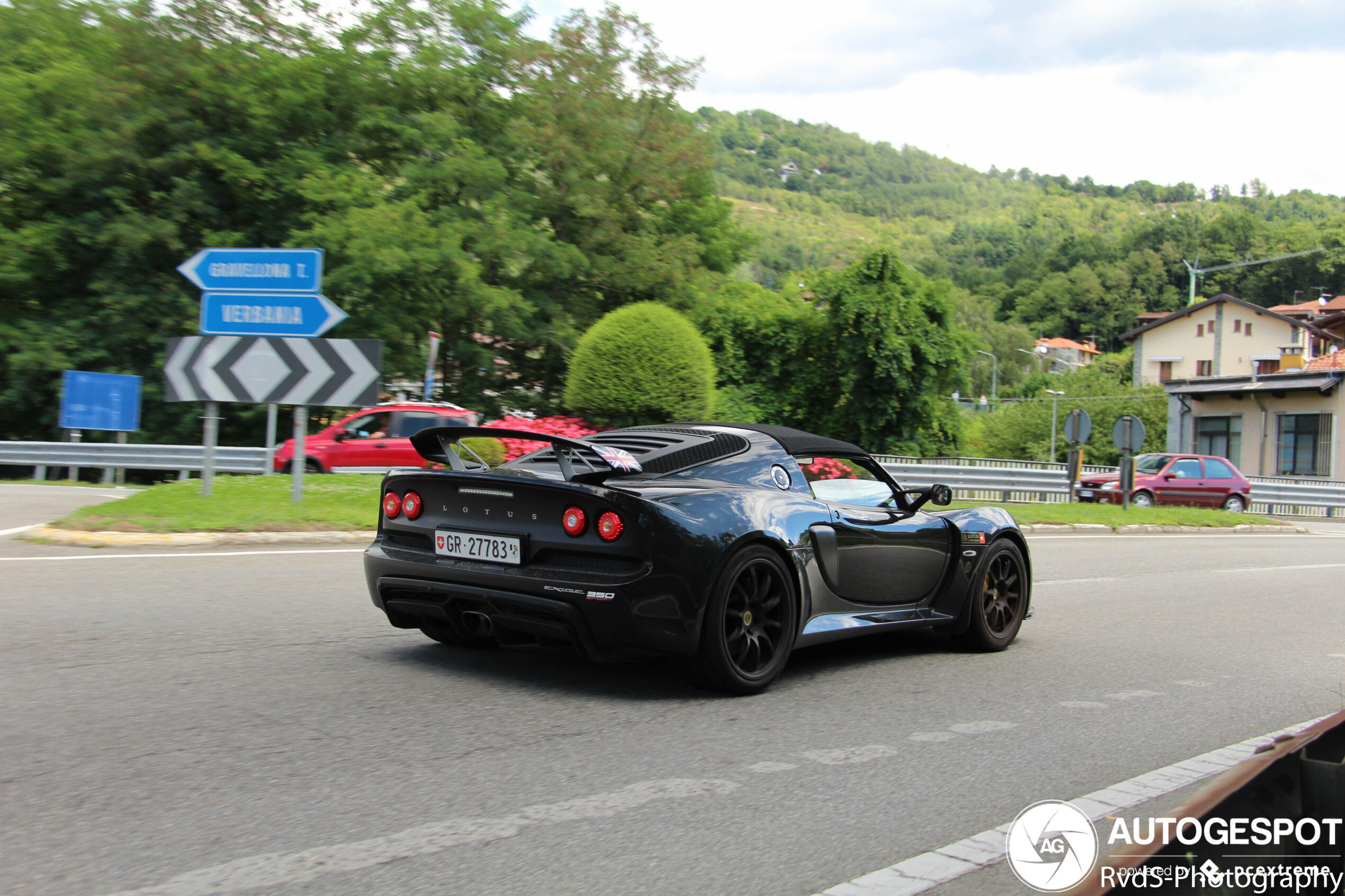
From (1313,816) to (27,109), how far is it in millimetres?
27470

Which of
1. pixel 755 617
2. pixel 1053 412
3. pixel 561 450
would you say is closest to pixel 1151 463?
pixel 755 617

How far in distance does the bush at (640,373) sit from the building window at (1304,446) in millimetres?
33068

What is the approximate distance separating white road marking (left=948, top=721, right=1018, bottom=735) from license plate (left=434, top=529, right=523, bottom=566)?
2.05 meters

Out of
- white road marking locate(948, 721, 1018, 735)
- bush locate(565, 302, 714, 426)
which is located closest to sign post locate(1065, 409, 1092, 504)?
bush locate(565, 302, 714, 426)

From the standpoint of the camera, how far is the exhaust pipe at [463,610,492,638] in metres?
4.94

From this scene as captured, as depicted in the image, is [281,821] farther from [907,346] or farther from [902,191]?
[902,191]

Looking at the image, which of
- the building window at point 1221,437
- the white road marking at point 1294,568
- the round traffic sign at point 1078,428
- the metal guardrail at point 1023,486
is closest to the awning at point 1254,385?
the building window at point 1221,437

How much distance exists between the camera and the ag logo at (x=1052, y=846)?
10.2ft

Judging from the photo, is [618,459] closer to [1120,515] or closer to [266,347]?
[266,347]

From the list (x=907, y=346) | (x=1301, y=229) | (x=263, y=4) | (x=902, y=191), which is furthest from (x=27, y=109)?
(x=902, y=191)

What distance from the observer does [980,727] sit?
15.9 ft

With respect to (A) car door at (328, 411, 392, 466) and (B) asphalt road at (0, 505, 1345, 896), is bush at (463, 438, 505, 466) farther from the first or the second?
(B) asphalt road at (0, 505, 1345, 896)

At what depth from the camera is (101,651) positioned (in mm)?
5391

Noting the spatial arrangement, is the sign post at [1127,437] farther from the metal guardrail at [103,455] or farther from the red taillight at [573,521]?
the red taillight at [573,521]
